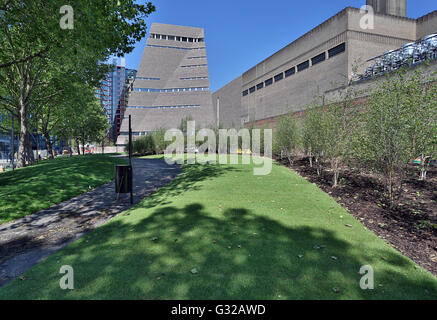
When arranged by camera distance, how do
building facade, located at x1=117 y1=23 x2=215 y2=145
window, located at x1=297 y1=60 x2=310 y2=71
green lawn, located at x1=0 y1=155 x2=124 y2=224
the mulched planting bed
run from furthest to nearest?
building facade, located at x1=117 y1=23 x2=215 y2=145 < window, located at x1=297 y1=60 x2=310 y2=71 < green lawn, located at x1=0 y1=155 x2=124 y2=224 < the mulched planting bed

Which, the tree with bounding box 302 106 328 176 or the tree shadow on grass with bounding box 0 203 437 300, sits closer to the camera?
the tree shadow on grass with bounding box 0 203 437 300

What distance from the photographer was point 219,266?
3492mm

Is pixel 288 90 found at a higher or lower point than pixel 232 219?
higher

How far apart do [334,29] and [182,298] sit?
36119mm

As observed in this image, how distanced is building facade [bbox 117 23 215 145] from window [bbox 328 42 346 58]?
41708 mm

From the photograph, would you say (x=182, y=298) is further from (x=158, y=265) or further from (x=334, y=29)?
(x=334, y=29)

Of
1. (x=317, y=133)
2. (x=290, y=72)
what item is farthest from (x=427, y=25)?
(x=317, y=133)

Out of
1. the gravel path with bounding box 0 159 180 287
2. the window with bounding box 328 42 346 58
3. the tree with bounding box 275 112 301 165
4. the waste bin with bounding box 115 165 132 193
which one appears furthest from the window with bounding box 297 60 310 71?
the waste bin with bounding box 115 165 132 193

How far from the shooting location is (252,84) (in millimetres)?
48375

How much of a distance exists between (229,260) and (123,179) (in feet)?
18.2

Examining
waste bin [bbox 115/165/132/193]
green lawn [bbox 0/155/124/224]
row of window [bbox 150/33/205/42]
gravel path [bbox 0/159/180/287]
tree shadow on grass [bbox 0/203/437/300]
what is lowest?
gravel path [bbox 0/159/180/287]

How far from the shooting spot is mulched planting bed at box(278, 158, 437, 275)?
14.2 feet

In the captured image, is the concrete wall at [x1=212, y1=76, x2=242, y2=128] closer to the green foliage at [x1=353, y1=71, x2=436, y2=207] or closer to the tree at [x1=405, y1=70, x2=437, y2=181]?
the green foliage at [x1=353, y1=71, x2=436, y2=207]
